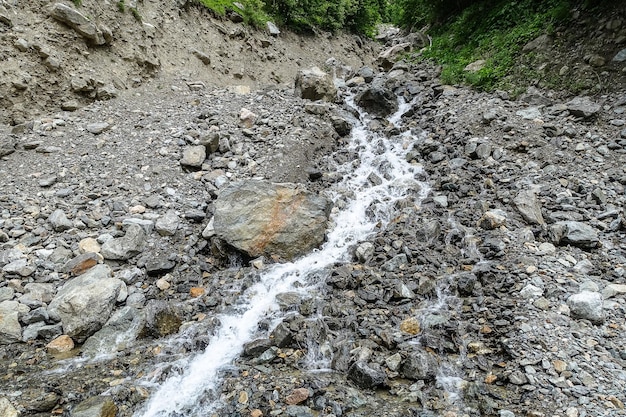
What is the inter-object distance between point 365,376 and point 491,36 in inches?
548

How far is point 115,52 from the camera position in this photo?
491 inches

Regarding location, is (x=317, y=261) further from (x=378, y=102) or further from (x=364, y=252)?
(x=378, y=102)

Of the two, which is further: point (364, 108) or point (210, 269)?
point (364, 108)

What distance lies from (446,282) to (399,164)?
4.97 m

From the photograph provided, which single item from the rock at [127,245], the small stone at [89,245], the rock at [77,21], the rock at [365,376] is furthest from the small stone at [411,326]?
the rock at [77,21]

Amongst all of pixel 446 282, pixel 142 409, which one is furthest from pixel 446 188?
pixel 142 409

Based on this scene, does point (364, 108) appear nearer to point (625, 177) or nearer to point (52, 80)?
point (625, 177)

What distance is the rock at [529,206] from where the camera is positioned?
7.62 meters

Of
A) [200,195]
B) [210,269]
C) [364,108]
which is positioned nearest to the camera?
[210,269]

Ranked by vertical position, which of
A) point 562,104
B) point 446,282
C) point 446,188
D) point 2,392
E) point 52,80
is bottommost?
point 2,392

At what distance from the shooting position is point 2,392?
199 inches

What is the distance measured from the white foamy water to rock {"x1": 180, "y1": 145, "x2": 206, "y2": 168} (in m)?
3.66

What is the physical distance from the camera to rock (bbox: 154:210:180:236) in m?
8.09

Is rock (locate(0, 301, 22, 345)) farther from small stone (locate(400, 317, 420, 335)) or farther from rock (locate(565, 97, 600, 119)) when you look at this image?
rock (locate(565, 97, 600, 119))
